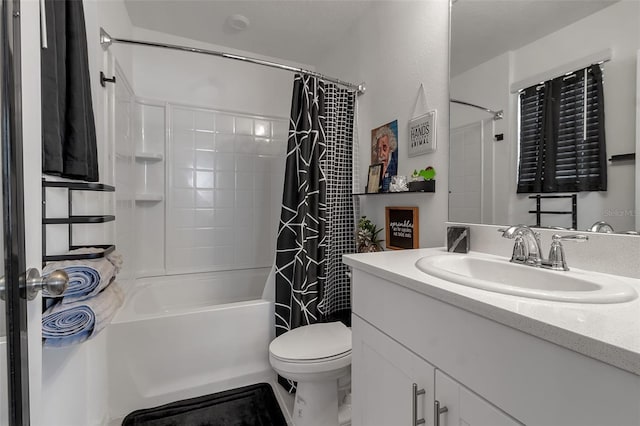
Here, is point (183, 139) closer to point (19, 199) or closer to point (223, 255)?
point (223, 255)

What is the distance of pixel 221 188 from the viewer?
8.59 feet

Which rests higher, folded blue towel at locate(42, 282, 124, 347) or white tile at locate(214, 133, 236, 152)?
white tile at locate(214, 133, 236, 152)

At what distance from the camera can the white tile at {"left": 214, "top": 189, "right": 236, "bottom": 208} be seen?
2605mm

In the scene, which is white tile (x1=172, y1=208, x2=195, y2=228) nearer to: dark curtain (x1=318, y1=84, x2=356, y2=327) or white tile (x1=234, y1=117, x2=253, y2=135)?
white tile (x1=234, y1=117, x2=253, y2=135)

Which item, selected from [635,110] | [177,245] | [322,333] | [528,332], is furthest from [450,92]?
[177,245]

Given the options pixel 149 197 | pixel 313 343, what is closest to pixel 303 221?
pixel 313 343

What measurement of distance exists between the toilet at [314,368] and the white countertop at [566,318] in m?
0.75

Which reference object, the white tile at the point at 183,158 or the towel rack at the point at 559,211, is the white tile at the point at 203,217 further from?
the towel rack at the point at 559,211

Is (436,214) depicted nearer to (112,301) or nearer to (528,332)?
(528,332)

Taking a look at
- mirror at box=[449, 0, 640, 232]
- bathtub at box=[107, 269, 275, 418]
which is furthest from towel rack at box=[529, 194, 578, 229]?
bathtub at box=[107, 269, 275, 418]

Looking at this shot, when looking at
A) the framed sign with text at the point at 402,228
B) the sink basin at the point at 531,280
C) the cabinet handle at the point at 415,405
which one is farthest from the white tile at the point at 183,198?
the cabinet handle at the point at 415,405

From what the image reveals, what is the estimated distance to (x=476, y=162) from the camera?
1.26m

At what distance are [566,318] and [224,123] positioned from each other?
266 cm

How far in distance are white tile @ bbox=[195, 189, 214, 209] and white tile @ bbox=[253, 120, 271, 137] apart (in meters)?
0.72
